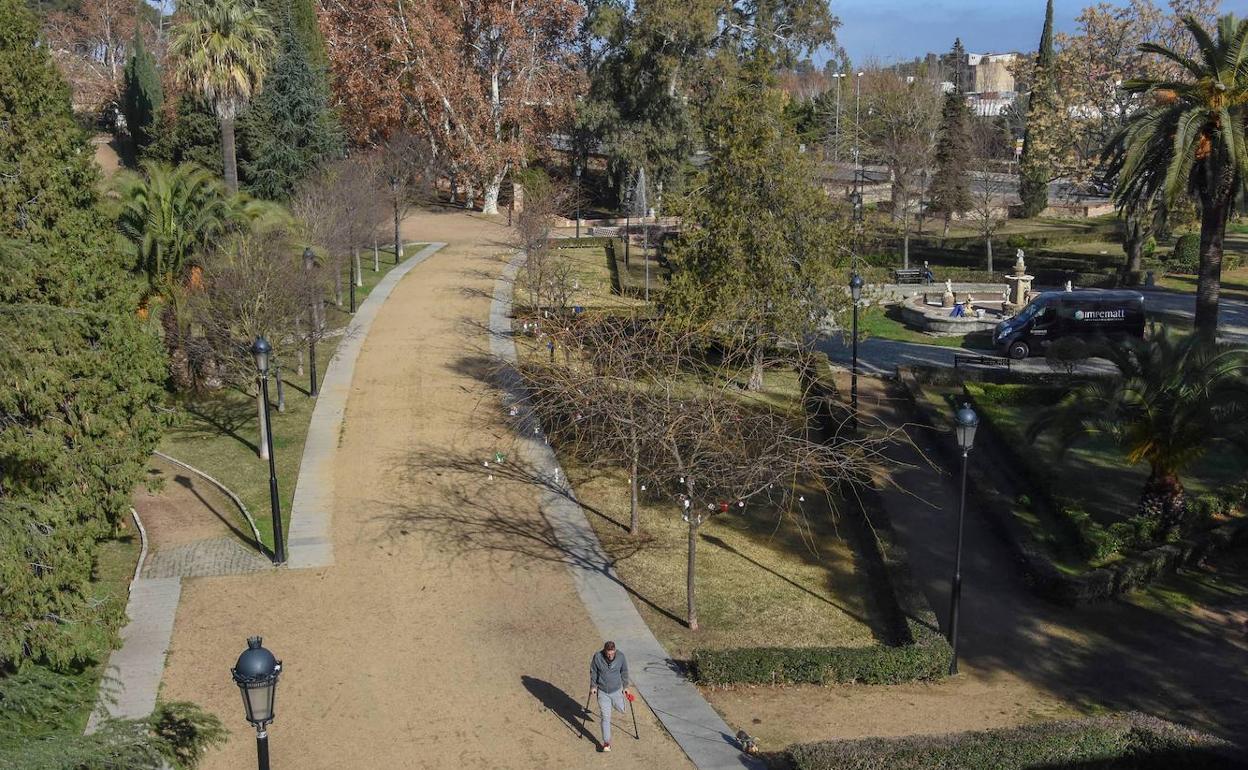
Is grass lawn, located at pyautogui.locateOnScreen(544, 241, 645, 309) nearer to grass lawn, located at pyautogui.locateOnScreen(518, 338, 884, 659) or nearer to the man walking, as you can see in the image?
grass lawn, located at pyautogui.locateOnScreen(518, 338, 884, 659)

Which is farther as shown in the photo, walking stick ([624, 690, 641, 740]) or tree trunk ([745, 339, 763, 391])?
tree trunk ([745, 339, 763, 391])

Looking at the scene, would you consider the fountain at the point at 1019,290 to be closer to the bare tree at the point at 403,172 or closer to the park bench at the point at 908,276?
the park bench at the point at 908,276

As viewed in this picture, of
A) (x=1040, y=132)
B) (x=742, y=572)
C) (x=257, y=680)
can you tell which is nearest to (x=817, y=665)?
(x=742, y=572)

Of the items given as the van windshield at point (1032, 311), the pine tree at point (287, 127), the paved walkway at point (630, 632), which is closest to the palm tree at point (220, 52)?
the pine tree at point (287, 127)

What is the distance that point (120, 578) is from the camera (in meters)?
18.9

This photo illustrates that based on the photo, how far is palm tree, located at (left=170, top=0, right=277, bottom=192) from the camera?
32.2 meters

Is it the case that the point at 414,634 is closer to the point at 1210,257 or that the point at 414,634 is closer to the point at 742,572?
the point at 742,572

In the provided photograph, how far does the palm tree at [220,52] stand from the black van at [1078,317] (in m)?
23.5

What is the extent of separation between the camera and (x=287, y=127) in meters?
47.9

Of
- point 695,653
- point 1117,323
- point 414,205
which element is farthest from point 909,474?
point 414,205

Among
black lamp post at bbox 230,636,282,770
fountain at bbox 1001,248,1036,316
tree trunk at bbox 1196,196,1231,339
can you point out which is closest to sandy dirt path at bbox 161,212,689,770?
black lamp post at bbox 230,636,282,770

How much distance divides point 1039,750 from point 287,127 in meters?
42.1

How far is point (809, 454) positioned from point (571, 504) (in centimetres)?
547

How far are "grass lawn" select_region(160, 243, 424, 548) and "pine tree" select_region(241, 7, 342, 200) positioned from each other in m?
19.2
